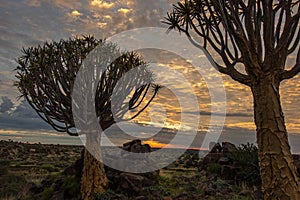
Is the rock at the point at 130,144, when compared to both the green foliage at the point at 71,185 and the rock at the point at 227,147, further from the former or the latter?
the rock at the point at 227,147

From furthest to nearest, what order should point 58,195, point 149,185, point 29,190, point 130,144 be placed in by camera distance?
point 130,144 < point 29,190 < point 149,185 < point 58,195

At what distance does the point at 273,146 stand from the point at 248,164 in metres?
10.8

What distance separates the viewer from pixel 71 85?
36.2 ft

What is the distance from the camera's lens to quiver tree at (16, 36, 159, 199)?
11211 mm

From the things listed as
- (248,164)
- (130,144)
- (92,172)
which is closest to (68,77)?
(92,172)

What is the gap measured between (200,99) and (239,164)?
246 inches

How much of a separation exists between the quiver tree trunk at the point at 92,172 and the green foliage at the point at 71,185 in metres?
0.75

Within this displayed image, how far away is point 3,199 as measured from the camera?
13516mm

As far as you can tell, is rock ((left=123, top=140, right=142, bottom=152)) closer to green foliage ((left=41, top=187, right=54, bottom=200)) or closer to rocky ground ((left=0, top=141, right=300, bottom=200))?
rocky ground ((left=0, top=141, right=300, bottom=200))

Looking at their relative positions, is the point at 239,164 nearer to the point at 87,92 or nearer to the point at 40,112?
the point at 87,92

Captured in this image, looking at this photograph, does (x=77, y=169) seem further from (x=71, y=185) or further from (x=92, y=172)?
(x=92, y=172)

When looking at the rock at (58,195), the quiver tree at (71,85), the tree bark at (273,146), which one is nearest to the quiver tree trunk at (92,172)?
the quiver tree at (71,85)

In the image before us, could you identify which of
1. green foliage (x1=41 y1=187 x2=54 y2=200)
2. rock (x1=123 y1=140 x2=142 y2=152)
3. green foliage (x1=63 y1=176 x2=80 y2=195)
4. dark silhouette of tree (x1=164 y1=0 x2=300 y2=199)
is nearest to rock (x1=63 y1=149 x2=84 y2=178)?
green foliage (x1=63 y1=176 x2=80 y2=195)

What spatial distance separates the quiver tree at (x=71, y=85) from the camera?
11211 millimetres
